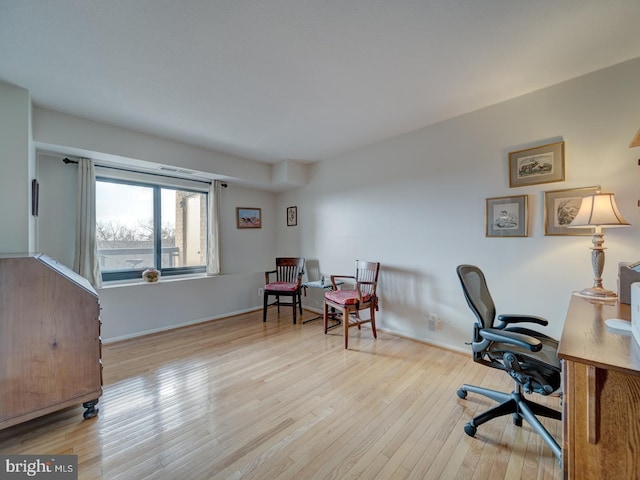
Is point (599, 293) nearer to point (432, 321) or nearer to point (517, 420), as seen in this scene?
point (517, 420)

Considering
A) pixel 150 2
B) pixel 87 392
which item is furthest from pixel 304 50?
pixel 87 392

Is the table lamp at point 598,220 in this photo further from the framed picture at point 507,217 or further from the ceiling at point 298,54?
the ceiling at point 298,54

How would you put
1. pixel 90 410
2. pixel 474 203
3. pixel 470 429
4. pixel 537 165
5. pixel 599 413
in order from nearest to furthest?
pixel 599 413, pixel 470 429, pixel 90 410, pixel 537 165, pixel 474 203

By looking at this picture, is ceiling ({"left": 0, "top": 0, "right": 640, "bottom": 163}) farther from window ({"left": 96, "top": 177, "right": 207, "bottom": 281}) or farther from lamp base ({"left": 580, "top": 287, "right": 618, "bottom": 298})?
lamp base ({"left": 580, "top": 287, "right": 618, "bottom": 298})

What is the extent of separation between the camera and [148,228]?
351 centimetres

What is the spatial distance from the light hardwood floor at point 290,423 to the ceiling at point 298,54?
2484 mm

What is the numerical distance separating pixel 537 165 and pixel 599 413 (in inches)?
79.1

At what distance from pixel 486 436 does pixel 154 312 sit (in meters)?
3.69

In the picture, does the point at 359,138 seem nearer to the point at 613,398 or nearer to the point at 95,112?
the point at 95,112

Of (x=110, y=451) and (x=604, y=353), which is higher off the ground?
(x=604, y=353)

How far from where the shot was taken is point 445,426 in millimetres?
1649

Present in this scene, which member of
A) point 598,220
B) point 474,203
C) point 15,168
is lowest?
point 598,220

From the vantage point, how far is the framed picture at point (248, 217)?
4367 mm

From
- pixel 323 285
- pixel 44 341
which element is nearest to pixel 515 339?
pixel 323 285
